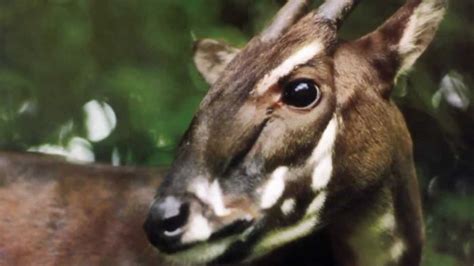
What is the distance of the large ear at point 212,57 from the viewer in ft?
3.44

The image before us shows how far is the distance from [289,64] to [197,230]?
0.20m

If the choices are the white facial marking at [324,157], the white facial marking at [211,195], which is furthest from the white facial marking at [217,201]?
the white facial marking at [324,157]

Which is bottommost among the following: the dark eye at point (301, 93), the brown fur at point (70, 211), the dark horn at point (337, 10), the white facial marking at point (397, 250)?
the brown fur at point (70, 211)

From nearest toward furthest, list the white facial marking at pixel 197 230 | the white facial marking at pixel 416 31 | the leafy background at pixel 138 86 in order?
the white facial marking at pixel 197 230 < the white facial marking at pixel 416 31 < the leafy background at pixel 138 86

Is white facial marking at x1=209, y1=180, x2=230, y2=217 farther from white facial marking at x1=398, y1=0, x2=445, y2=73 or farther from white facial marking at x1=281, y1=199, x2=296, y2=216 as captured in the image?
white facial marking at x1=398, y1=0, x2=445, y2=73

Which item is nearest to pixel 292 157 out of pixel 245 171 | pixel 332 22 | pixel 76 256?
pixel 245 171

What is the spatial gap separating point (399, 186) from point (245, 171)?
0.63 ft

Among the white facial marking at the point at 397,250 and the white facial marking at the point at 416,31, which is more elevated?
the white facial marking at the point at 416,31

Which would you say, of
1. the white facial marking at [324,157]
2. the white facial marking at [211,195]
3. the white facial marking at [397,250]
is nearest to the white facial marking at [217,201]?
the white facial marking at [211,195]

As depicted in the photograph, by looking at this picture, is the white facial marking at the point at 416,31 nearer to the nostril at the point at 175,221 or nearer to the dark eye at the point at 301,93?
the dark eye at the point at 301,93

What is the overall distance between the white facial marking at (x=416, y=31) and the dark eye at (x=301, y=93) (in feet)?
0.38

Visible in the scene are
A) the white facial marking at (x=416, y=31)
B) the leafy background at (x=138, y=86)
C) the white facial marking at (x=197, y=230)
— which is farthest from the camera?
the leafy background at (x=138, y=86)

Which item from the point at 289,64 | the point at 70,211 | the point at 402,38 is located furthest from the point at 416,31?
the point at 70,211

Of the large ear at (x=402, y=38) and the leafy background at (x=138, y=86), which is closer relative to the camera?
the large ear at (x=402, y=38)
